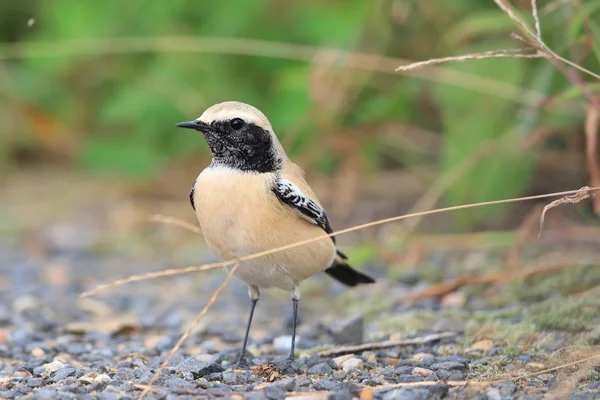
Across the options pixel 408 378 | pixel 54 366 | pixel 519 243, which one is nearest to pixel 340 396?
pixel 408 378

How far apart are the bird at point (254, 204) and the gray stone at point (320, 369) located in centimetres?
31

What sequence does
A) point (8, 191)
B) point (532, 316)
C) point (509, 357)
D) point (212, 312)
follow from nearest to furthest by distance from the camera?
point (509, 357) → point (532, 316) → point (212, 312) → point (8, 191)

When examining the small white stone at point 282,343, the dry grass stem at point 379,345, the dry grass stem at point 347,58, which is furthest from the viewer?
the dry grass stem at point 347,58

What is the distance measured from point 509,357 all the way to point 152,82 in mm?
4994

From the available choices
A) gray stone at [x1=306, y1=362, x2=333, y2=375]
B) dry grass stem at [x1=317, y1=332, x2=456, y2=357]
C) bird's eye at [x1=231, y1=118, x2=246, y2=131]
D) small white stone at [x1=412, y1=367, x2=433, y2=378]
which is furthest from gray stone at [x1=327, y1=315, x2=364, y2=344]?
bird's eye at [x1=231, y1=118, x2=246, y2=131]

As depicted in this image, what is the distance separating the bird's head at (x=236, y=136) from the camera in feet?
15.3

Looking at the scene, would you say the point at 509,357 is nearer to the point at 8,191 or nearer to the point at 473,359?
the point at 473,359

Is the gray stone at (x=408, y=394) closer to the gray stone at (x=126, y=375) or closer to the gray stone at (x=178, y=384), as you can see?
the gray stone at (x=178, y=384)

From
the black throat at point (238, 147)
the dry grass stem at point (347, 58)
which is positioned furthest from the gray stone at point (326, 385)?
the dry grass stem at point (347, 58)

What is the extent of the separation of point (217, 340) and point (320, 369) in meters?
1.50

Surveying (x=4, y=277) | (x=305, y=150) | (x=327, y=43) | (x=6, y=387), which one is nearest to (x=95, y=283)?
(x=4, y=277)

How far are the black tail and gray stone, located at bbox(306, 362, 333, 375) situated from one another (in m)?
1.24

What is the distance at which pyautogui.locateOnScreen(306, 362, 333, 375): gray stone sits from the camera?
166 inches

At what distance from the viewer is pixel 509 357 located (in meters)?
4.31
